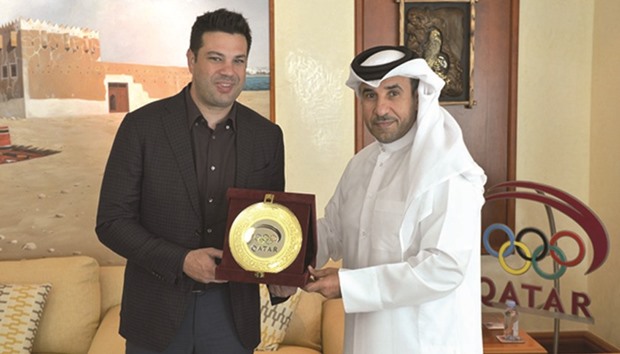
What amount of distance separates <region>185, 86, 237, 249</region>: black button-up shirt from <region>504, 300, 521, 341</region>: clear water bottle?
193 centimetres

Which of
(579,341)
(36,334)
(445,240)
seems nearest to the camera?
(445,240)

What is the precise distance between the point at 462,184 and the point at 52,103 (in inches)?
101

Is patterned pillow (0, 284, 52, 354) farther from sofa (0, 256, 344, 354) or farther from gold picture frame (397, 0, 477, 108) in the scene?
gold picture frame (397, 0, 477, 108)

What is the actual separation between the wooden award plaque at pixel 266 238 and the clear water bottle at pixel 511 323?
183 cm

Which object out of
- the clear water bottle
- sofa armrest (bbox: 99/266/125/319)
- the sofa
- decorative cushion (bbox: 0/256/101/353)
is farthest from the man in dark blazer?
the clear water bottle

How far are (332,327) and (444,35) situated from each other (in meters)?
1.84

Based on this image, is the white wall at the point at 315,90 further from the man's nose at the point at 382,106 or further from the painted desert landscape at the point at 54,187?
the man's nose at the point at 382,106

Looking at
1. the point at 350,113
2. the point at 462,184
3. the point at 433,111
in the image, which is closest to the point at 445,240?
the point at 462,184

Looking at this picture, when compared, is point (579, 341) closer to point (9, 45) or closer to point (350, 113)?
point (350, 113)

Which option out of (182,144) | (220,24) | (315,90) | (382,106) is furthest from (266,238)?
(315,90)

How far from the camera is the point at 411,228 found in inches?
84.7

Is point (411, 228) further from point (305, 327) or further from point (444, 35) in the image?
point (444, 35)

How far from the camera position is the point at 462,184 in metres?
2.12

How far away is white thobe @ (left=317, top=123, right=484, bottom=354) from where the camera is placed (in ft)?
6.88
